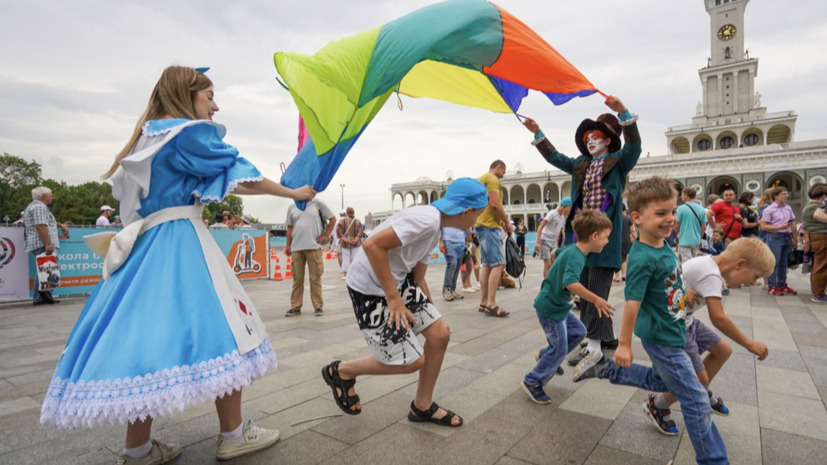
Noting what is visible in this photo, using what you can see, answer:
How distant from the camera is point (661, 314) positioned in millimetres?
2172

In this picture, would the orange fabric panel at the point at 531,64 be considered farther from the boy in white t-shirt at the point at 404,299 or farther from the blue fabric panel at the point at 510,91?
the boy in white t-shirt at the point at 404,299

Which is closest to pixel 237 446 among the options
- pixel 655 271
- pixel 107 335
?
pixel 107 335

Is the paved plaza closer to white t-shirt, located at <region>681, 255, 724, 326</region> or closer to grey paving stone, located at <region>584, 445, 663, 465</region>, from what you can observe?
grey paving stone, located at <region>584, 445, 663, 465</region>

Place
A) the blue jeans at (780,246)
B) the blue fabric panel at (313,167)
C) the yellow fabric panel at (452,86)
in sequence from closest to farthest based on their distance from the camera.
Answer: the blue fabric panel at (313,167) < the yellow fabric panel at (452,86) < the blue jeans at (780,246)

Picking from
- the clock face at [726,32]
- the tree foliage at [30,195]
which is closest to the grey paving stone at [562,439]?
the tree foliage at [30,195]

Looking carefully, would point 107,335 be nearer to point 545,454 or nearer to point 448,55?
point 545,454

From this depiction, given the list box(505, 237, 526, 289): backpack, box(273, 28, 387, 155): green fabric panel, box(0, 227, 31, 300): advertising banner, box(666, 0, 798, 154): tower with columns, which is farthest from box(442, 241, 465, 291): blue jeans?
box(666, 0, 798, 154): tower with columns

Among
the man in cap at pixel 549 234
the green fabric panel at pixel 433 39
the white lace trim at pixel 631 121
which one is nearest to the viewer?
the green fabric panel at pixel 433 39

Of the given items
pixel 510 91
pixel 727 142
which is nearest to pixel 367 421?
pixel 510 91

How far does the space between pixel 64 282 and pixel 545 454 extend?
404 inches

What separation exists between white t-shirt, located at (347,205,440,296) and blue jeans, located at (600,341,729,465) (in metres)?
1.21

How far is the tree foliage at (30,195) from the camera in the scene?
55000 mm

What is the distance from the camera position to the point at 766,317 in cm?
588

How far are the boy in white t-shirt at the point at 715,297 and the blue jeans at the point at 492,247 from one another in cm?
362
